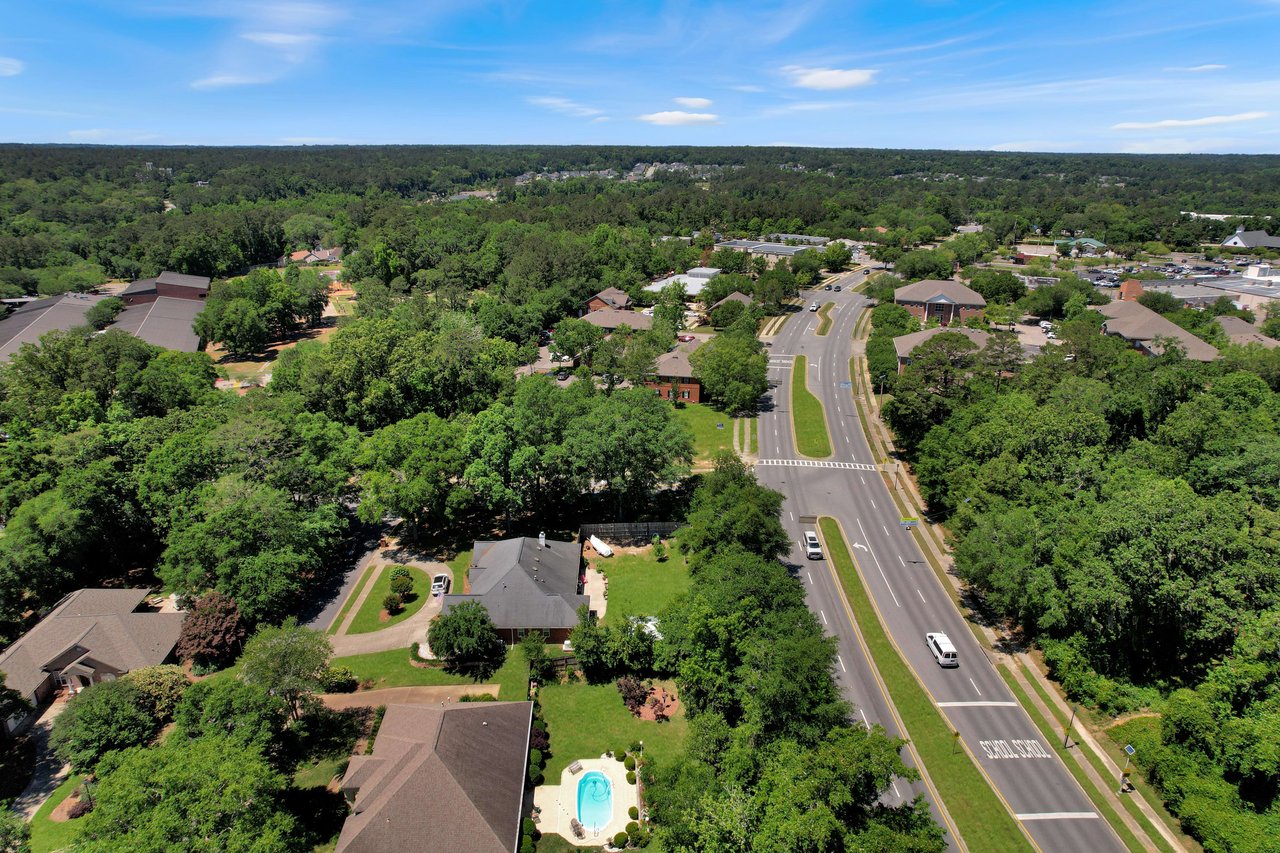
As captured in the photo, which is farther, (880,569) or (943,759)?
(880,569)

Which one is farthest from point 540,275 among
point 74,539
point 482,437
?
point 74,539

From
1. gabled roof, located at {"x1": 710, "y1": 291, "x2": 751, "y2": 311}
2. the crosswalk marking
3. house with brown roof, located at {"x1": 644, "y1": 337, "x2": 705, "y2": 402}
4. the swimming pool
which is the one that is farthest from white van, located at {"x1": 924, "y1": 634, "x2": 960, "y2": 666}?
gabled roof, located at {"x1": 710, "y1": 291, "x2": 751, "y2": 311}

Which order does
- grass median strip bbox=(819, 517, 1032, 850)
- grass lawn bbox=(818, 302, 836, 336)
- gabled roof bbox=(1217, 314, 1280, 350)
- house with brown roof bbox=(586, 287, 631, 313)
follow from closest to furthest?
grass median strip bbox=(819, 517, 1032, 850) < gabled roof bbox=(1217, 314, 1280, 350) < grass lawn bbox=(818, 302, 836, 336) < house with brown roof bbox=(586, 287, 631, 313)

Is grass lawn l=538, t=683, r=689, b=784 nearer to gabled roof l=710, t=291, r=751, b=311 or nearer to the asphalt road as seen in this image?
the asphalt road

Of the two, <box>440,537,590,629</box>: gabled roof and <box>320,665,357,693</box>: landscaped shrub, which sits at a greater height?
<box>440,537,590,629</box>: gabled roof

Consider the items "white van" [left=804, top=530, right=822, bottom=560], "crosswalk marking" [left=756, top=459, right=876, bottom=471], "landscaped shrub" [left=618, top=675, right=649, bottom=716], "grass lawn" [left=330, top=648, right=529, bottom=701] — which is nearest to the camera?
"landscaped shrub" [left=618, top=675, right=649, bottom=716]

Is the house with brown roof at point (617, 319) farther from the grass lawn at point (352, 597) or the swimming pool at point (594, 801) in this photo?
the swimming pool at point (594, 801)

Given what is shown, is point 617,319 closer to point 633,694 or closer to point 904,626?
point 904,626

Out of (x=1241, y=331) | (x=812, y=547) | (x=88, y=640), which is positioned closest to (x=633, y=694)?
(x=812, y=547)
